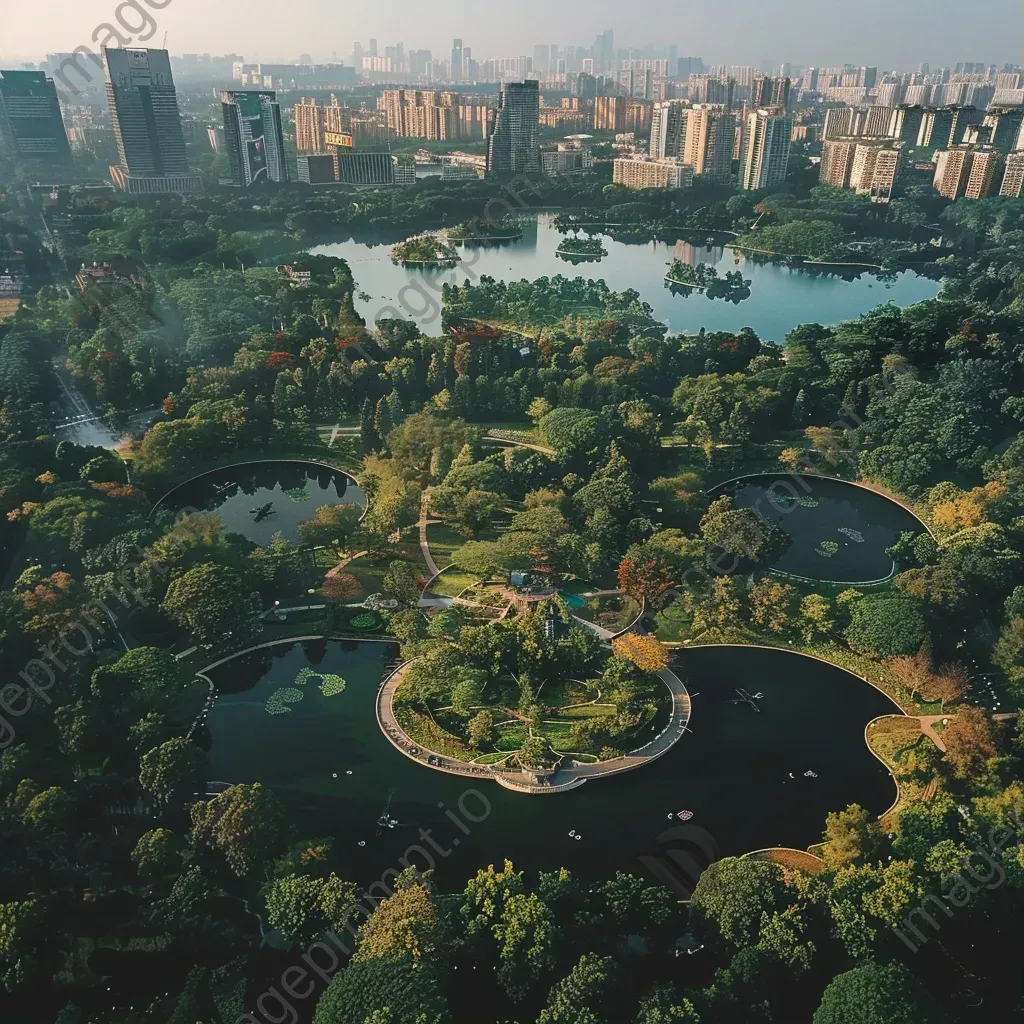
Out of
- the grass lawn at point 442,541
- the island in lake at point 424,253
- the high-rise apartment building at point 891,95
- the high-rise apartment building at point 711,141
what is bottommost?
the grass lawn at point 442,541

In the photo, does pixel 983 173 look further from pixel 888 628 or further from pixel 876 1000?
pixel 876 1000

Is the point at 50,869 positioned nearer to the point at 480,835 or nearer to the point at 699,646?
the point at 480,835

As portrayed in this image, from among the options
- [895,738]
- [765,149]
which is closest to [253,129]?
[765,149]

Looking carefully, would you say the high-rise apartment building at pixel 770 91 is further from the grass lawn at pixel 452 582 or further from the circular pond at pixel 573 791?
the circular pond at pixel 573 791

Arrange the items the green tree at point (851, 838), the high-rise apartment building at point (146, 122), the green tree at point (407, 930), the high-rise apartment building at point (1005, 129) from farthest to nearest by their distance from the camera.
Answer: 1. the high-rise apartment building at point (1005, 129)
2. the high-rise apartment building at point (146, 122)
3. the green tree at point (851, 838)
4. the green tree at point (407, 930)

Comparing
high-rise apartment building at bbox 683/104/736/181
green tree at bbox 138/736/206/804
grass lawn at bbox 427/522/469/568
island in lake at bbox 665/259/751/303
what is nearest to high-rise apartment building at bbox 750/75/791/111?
high-rise apartment building at bbox 683/104/736/181

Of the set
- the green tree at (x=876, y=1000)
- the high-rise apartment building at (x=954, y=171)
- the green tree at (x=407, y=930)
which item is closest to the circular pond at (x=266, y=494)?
the green tree at (x=407, y=930)

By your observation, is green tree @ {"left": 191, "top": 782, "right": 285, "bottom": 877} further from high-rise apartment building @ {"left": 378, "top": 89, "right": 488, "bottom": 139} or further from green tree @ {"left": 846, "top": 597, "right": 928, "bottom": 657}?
high-rise apartment building @ {"left": 378, "top": 89, "right": 488, "bottom": 139}

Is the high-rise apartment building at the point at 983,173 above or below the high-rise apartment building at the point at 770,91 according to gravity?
below
